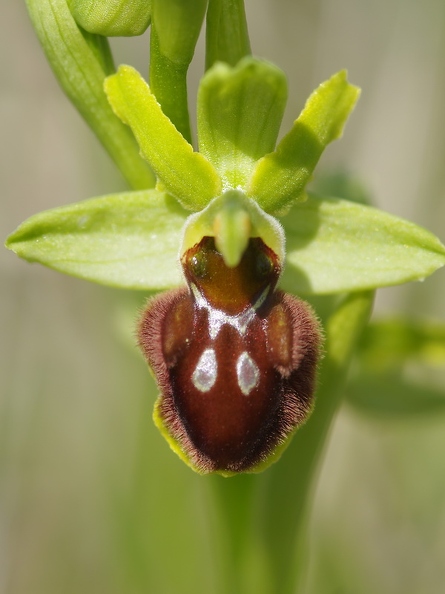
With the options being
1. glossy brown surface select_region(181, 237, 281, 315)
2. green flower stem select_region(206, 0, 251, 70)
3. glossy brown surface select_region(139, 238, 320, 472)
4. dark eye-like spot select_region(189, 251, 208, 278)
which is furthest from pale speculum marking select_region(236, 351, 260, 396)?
green flower stem select_region(206, 0, 251, 70)

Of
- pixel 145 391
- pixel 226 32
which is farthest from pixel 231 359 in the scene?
pixel 145 391

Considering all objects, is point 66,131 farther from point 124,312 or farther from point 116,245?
point 116,245

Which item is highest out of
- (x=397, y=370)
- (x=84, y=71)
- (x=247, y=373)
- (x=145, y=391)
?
(x=84, y=71)

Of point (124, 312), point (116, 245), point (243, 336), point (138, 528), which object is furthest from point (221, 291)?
point (138, 528)

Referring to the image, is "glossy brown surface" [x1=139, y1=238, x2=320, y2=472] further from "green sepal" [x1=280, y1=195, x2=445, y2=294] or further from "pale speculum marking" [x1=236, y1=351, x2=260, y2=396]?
"green sepal" [x1=280, y1=195, x2=445, y2=294]

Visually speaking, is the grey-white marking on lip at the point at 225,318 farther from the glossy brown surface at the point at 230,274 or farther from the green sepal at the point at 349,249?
the green sepal at the point at 349,249

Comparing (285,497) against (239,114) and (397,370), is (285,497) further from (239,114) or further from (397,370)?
(239,114)
